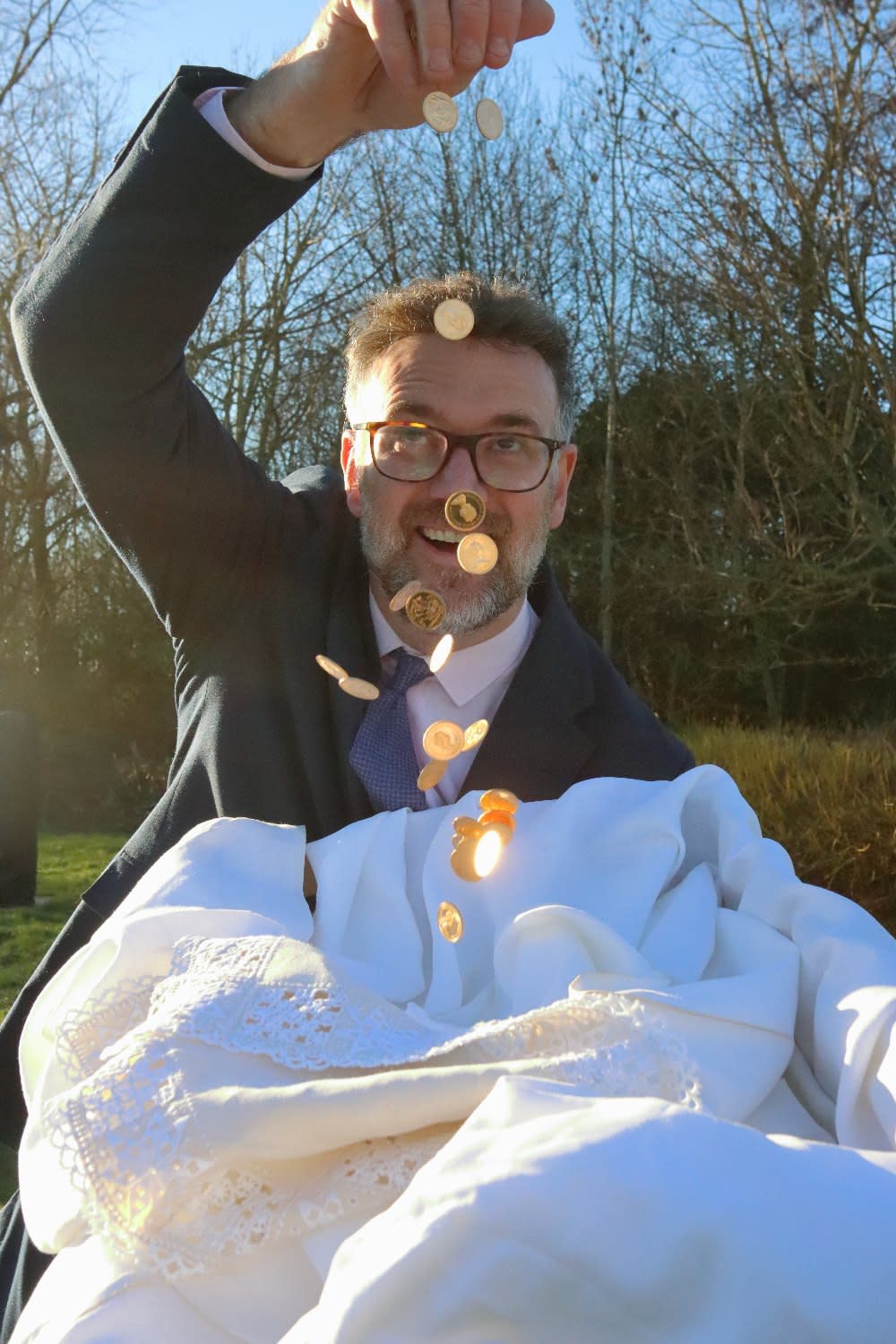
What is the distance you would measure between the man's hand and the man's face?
0.52 metres

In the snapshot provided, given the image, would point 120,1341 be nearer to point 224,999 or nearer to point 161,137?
point 224,999

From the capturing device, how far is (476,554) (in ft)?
7.36

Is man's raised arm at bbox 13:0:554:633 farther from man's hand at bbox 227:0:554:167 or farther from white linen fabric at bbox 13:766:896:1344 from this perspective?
white linen fabric at bbox 13:766:896:1344

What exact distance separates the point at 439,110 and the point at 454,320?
60cm

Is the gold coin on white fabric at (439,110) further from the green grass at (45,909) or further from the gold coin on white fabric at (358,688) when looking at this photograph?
the green grass at (45,909)

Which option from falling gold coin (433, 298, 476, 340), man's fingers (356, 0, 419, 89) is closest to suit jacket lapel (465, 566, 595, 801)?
falling gold coin (433, 298, 476, 340)

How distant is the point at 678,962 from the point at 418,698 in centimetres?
86

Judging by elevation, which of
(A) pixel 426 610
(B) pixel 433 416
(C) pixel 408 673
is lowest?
(C) pixel 408 673

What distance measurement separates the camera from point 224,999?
1.33 metres

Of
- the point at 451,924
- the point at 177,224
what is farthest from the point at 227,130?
the point at 451,924

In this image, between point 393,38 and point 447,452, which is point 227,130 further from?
point 447,452

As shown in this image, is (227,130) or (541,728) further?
(541,728)

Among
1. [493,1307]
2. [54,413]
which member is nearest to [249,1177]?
[493,1307]

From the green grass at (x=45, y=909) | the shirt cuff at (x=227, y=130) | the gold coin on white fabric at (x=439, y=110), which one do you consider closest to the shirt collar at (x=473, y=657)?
the shirt cuff at (x=227, y=130)
